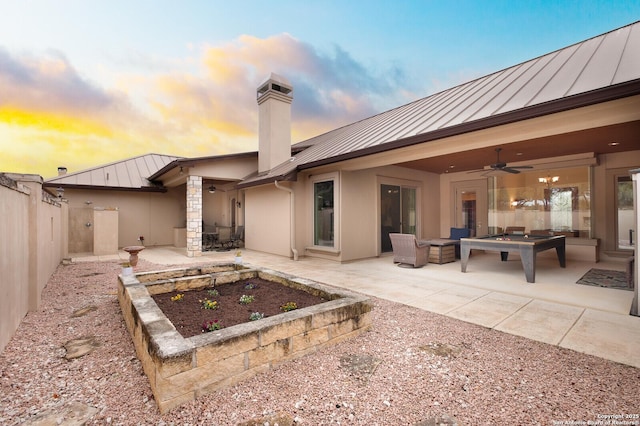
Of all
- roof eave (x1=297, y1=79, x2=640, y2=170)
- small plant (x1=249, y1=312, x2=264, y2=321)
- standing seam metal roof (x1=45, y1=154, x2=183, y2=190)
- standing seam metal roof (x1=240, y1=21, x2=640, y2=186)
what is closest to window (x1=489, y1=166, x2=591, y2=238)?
standing seam metal roof (x1=240, y1=21, x2=640, y2=186)

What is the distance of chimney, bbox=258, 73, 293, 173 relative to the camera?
33.5ft

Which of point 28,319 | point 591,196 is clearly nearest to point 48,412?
point 28,319

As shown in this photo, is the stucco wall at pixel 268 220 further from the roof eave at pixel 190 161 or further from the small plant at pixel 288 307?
the small plant at pixel 288 307

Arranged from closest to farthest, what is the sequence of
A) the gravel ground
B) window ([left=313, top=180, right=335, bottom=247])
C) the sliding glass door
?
the gravel ground, window ([left=313, top=180, right=335, bottom=247]), the sliding glass door

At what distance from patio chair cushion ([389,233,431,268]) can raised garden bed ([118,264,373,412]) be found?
3.87 m

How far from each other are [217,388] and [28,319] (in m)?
3.38

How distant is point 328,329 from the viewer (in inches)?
113

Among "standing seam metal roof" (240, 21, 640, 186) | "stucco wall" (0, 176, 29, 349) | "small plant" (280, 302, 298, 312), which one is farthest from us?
"standing seam metal roof" (240, 21, 640, 186)

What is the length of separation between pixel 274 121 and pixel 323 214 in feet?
13.9

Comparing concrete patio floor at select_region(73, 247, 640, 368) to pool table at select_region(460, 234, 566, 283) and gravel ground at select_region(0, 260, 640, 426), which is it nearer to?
pool table at select_region(460, 234, 566, 283)

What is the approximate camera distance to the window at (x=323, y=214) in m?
8.06

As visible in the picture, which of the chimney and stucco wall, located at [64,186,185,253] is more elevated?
the chimney

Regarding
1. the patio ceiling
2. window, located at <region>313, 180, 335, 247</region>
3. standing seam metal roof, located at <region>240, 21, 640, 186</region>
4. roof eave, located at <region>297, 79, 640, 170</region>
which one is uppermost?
standing seam metal roof, located at <region>240, 21, 640, 186</region>

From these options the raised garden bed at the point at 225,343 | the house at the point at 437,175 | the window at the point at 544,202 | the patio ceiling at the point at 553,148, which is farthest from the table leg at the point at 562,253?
the raised garden bed at the point at 225,343
